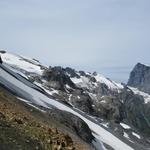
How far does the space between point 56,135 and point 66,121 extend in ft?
145

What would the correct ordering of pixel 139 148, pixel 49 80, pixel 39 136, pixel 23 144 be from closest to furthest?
pixel 23 144 → pixel 39 136 → pixel 139 148 → pixel 49 80

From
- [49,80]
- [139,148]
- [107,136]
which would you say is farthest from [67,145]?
[49,80]

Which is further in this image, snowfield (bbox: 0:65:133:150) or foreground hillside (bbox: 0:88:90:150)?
snowfield (bbox: 0:65:133:150)

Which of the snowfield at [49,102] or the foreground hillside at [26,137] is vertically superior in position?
the foreground hillside at [26,137]

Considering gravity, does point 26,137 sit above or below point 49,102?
above

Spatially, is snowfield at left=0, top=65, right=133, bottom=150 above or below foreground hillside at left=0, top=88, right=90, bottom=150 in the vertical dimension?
below

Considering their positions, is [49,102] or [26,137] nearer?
[26,137]

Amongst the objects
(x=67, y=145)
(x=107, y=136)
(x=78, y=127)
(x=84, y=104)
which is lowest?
(x=84, y=104)

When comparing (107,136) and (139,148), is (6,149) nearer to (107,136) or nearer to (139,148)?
(107,136)

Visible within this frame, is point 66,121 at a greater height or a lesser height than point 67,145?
lesser

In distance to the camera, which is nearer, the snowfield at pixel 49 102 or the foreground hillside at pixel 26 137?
the foreground hillside at pixel 26 137

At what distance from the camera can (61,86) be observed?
195250 mm

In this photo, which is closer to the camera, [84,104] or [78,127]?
[78,127]

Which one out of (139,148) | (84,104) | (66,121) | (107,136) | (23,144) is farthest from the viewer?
(84,104)
